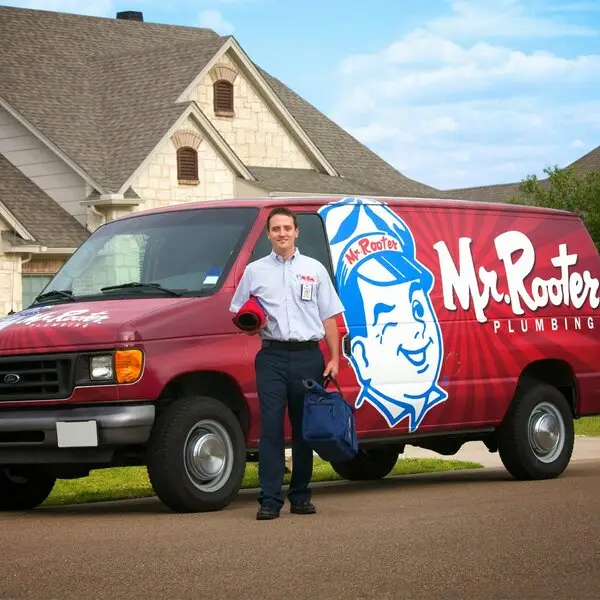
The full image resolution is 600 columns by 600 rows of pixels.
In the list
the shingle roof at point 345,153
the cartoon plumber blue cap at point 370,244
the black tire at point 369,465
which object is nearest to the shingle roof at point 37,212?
the shingle roof at point 345,153

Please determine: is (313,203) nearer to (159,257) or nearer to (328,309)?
(159,257)

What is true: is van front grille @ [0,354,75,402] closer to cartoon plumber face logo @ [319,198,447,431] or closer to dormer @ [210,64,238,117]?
cartoon plumber face logo @ [319,198,447,431]

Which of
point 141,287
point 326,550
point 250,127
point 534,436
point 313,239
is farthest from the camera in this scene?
point 250,127

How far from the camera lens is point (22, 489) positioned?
12.4 metres

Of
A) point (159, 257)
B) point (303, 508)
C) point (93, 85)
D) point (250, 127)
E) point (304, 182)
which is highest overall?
point (93, 85)

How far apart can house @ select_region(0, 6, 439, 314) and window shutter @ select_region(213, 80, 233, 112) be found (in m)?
0.03

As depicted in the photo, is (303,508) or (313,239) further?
(313,239)

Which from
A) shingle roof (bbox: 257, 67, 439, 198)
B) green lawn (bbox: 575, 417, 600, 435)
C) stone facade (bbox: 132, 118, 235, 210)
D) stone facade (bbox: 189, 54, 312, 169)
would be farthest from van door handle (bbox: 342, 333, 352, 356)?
shingle roof (bbox: 257, 67, 439, 198)

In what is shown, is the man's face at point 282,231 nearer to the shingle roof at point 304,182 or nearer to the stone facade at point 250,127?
the shingle roof at point 304,182

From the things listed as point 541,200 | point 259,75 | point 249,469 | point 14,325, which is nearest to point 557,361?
point 249,469

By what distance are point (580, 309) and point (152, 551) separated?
625cm

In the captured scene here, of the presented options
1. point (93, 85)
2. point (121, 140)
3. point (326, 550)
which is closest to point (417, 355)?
point (326, 550)

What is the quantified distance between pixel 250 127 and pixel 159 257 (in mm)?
28832

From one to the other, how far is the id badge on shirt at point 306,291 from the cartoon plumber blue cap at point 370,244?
1588 mm
